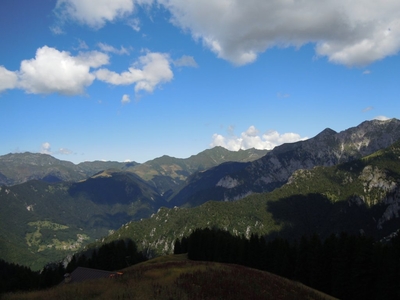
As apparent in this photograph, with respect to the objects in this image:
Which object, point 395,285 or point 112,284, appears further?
point 395,285

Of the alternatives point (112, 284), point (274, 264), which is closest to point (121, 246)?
point (274, 264)

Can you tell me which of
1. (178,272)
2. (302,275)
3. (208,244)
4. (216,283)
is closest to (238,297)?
(216,283)

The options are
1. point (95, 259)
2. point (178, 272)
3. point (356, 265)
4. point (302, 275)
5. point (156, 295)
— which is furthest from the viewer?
point (95, 259)

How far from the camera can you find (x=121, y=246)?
127500 millimetres

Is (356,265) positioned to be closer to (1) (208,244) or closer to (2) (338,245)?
(2) (338,245)

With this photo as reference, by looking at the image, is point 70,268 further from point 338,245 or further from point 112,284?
point 112,284

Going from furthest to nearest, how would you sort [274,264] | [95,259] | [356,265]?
[95,259], [274,264], [356,265]

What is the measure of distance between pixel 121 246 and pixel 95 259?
12731 millimetres

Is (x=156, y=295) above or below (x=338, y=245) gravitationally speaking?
above

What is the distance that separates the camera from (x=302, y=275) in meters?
67.6

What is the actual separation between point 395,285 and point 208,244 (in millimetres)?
61758

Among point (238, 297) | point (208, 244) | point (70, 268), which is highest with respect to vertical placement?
point (238, 297)

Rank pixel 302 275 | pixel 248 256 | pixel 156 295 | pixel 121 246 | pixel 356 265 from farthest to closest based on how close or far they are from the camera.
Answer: pixel 121 246 < pixel 248 256 < pixel 302 275 < pixel 356 265 < pixel 156 295

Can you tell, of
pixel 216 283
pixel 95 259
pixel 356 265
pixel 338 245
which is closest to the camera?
pixel 216 283
